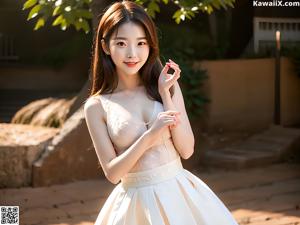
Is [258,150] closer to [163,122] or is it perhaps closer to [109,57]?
[109,57]

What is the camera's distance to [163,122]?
209 centimetres

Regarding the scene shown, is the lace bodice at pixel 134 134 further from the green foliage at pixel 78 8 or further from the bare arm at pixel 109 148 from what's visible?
the green foliage at pixel 78 8

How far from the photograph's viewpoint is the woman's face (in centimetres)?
219

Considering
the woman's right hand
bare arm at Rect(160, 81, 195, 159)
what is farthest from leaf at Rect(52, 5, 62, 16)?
the woman's right hand

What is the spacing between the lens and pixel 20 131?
6789mm

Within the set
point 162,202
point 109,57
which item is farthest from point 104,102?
point 162,202

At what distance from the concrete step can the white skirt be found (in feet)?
14.5

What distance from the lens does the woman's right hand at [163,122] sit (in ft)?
6.86

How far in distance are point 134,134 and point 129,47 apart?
12.3 inches

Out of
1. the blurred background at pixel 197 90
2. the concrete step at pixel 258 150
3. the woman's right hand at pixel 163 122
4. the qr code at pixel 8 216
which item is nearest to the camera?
the woman's right hand at pixel 163 122

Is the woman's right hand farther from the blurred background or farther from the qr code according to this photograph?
the blurred background

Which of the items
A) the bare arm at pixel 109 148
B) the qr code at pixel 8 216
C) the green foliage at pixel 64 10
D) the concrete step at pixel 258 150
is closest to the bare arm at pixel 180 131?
the bare arm at pixel 109 148

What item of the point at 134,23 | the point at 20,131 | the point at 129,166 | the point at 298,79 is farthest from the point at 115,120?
the point at 298,79

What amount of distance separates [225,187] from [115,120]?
3768mm
